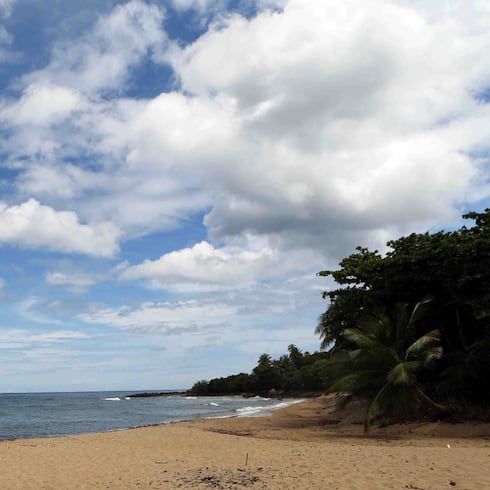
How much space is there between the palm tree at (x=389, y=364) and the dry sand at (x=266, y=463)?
109 cm

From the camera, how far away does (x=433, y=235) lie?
19.1 m

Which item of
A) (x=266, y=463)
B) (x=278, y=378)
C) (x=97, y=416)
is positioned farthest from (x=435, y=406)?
(x=278, y=378)

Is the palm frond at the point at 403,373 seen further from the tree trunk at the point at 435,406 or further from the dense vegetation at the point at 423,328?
the tree trunk at the point at 435,406

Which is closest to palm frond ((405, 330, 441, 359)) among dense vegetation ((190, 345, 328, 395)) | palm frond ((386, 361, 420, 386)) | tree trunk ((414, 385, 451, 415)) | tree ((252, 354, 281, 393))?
palm frond ((386, 361, 420, 386))

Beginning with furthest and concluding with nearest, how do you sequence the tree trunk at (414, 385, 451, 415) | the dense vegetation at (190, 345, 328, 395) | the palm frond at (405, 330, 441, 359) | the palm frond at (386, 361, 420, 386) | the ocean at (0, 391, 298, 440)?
the dense vegetation at (190, 345, 328, 395) < the ocean at (0, 391, 298, 440) < the tree trunk at (414, 385, 451, 415) < the palm frond at (405, 330, 441, 359) < the palm frond at (386, 361, 420, 386)

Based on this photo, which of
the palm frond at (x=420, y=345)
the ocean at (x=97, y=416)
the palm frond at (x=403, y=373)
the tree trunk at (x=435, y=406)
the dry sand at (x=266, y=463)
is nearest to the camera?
the dry sand at (x=266, y=463)

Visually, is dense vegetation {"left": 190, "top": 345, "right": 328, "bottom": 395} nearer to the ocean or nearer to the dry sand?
the ocean

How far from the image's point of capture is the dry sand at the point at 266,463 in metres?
8.80

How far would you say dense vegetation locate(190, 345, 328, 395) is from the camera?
87.1 meters

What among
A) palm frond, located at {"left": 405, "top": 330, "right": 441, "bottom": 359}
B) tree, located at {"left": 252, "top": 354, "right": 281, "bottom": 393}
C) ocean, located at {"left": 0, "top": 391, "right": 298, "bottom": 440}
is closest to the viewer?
palm frond, located at {"left": 405, "top": 330, "right": 441, "bottom": 359}

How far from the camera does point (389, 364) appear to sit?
627 inches

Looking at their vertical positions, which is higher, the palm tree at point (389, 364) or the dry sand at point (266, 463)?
the palm tree at point (389, 364)

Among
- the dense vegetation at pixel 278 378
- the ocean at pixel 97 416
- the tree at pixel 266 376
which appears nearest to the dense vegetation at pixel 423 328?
the ocean at pixel 97 416

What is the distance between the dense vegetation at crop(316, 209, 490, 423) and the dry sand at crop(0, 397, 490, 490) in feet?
4.43
